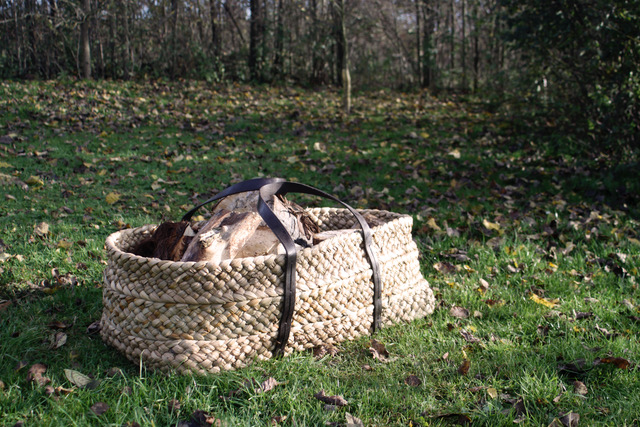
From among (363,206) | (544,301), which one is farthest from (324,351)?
(363,206)

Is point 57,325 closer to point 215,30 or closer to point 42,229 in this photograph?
point 42,229

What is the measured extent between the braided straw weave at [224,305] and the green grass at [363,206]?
0.12 m

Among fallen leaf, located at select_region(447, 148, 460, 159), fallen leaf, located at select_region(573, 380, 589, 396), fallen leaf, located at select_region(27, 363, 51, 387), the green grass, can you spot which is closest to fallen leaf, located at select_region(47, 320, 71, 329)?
the green grass

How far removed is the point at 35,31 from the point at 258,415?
1191 cm

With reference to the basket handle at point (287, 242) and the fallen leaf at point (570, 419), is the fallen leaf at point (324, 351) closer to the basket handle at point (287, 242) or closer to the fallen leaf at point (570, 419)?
the basket handle at point (287, 242)

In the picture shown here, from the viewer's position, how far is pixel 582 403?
223cm

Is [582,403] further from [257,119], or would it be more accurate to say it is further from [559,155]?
[257,119]

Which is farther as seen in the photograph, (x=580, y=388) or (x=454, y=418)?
(x=580, y=388)

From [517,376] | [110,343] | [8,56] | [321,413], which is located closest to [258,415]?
[321,413]

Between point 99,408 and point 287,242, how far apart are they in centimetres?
106

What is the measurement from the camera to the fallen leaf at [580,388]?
2315mm

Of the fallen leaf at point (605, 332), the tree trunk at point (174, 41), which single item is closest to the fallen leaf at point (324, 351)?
the fallen leaf at point (605, 332)

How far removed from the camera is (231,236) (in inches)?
105

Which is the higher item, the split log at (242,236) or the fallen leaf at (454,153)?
the split log at (242,236)
